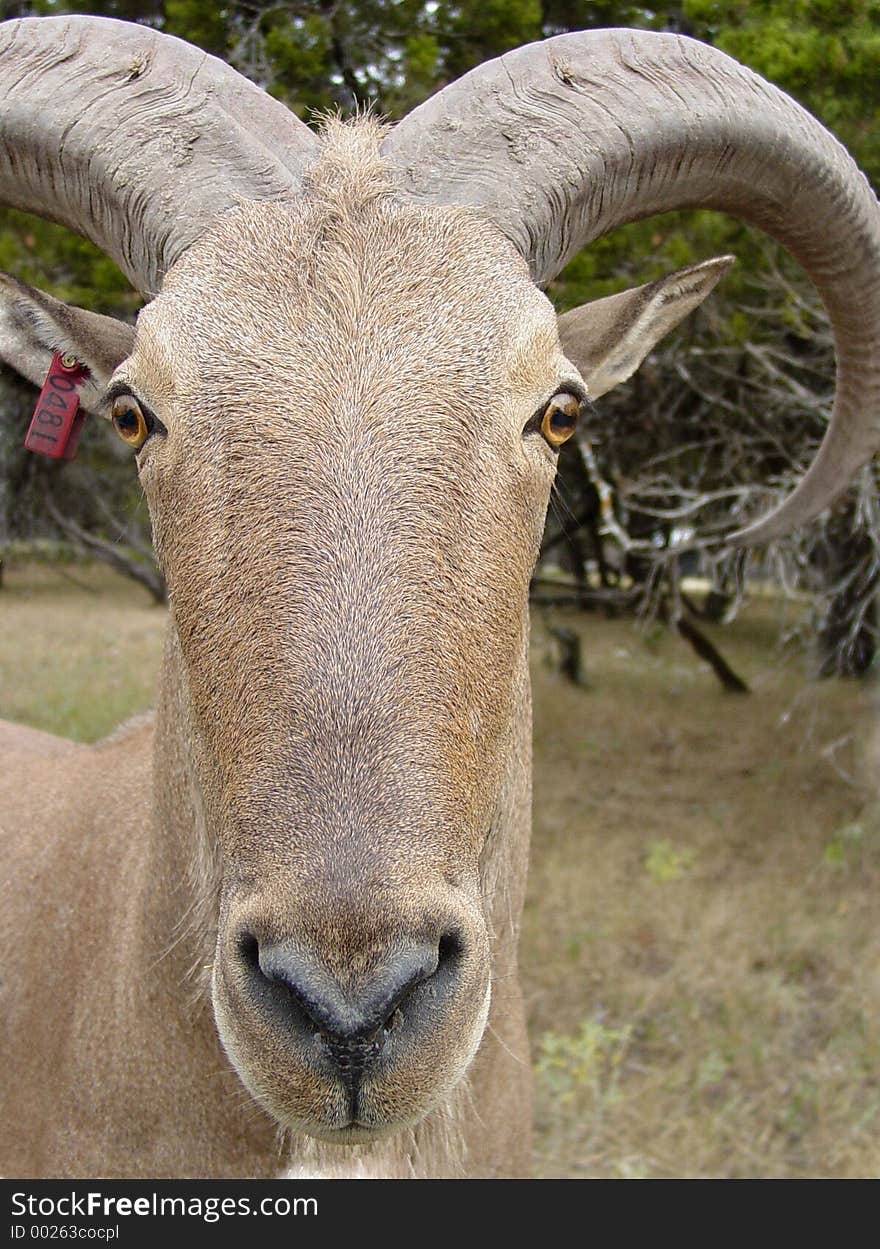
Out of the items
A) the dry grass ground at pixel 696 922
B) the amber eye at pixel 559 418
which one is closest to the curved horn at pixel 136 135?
the amber eye at pixel 559 418

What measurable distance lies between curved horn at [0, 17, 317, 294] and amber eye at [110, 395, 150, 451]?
0.44m

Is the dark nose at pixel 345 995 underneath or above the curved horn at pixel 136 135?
underneath

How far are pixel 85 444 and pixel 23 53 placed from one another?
7.32 metres

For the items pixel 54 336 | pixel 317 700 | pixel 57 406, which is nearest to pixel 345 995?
pixel 317 700

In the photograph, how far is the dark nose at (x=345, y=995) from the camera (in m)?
1.81

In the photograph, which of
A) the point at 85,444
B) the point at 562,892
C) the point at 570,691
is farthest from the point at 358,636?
the point at 570,691

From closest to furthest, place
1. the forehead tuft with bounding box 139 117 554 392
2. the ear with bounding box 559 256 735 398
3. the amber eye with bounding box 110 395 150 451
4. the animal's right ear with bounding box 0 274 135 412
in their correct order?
the forehead tuft with bounding box 139 117 554 392 → the amber eye with bounding box 110 395 150 451 → the animal's right ear with bounding box 0 274 135 412 → the ear with bounding box 559 256 735 398

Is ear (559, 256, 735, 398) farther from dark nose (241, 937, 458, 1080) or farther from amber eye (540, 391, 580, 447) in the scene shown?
dark nose (241, 937, 458, 1080)

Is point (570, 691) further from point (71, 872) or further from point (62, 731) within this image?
point (71, 872)

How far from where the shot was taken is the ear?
3.27 metres

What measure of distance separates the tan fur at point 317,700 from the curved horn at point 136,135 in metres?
0.15

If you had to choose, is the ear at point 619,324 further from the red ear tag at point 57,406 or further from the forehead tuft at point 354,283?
the red ear tag at point 57,406

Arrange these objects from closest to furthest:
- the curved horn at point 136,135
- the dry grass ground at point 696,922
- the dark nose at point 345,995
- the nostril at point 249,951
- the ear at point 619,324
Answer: the dark nose at point 345,995
the nostril at point 249,951
the curved horn at point 136,135
the ear at point 619,324
the dry grass ground at point 696,922

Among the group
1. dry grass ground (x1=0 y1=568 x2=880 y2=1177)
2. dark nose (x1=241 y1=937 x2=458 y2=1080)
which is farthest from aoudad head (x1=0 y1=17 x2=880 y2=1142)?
dry grass ground (x1=0 y1=568 x2=880 y2=1177)
